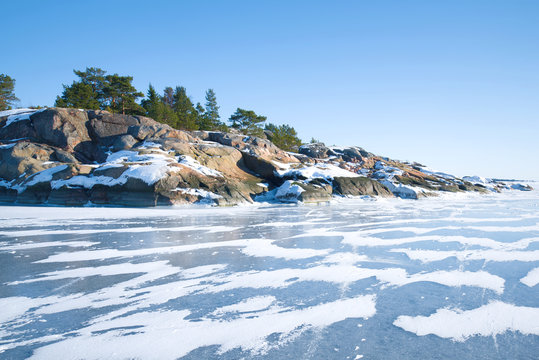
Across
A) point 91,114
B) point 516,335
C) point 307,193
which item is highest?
point 91,114

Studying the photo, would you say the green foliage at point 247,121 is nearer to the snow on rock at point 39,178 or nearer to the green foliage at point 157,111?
the green foliage at point 157,111

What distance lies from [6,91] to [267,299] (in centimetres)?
4687

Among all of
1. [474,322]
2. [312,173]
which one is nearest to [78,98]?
[312,173]

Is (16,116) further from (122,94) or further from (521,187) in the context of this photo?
(521,187)

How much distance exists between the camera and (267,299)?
338cm

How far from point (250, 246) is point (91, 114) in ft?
81.0

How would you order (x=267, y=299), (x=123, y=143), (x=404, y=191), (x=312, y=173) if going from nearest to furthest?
(x=267, y=299) → (x=123, y=143) → (x=312, y=173) → (x=404, y=191)

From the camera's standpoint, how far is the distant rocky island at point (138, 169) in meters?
16.0

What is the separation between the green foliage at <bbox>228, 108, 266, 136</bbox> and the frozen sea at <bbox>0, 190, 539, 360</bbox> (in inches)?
1593

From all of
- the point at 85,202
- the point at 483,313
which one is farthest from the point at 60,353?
the point at 85,202

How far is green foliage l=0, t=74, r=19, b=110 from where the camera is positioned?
3416cm

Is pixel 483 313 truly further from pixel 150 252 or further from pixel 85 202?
pixel 85 202

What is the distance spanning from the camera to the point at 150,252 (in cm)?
565

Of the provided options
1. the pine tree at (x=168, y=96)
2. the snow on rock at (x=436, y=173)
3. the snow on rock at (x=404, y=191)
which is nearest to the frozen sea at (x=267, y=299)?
the snow on rock at (x=404, y=191)
